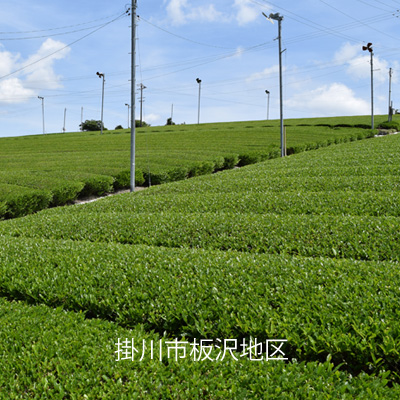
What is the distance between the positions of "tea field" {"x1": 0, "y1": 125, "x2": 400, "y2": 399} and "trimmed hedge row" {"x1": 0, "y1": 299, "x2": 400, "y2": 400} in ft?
0.05

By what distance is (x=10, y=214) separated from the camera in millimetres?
16438

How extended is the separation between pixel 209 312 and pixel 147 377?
55.1 inches

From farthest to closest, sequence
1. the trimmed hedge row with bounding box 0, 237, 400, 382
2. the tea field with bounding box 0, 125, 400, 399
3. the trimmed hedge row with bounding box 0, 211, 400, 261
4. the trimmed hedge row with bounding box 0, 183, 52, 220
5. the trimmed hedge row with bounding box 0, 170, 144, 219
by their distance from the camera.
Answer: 1. the trimmed hedge row with bounding box 0, 170, 144, 219
2. the trimmed hedge row with bounding box 0, 183, 52, 220
3. the trimmed hedge row with bounding box 0, 211, 400, 261
4. the trimmed hedge row with bounding box 0, 237, 400, 382
5. the tea field with bounding box 0, 125, 400, 399

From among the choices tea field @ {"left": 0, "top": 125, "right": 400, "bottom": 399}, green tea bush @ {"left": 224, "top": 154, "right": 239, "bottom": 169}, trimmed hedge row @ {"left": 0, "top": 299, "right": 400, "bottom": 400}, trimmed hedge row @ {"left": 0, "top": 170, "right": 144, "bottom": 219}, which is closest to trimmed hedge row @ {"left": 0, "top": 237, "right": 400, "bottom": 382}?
tea field @ {"left": 0, "top": 125, "right": 400, "bottom": 399}

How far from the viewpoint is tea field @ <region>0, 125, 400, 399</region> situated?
13.5ft

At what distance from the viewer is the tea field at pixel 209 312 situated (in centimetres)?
411

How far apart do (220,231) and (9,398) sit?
602 centimetres

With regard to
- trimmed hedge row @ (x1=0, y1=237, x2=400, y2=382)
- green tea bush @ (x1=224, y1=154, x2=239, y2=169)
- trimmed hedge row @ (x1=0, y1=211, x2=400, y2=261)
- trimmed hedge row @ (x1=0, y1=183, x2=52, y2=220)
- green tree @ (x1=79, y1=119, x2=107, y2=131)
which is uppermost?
green tree @ (x1=79, y1=119, x2=107, y2=131)

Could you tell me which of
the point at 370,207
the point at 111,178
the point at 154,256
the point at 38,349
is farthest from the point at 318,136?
the point at 38,349

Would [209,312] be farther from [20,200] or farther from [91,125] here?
[91,125]

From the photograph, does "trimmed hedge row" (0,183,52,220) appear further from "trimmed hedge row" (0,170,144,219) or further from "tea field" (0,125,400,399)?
"tea field" (0,125,400,399)

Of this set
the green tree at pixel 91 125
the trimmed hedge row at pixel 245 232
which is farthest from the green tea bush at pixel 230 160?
the green tree at pixel 91 125

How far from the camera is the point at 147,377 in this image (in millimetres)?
4156

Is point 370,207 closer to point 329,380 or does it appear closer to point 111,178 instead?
point 329,380
